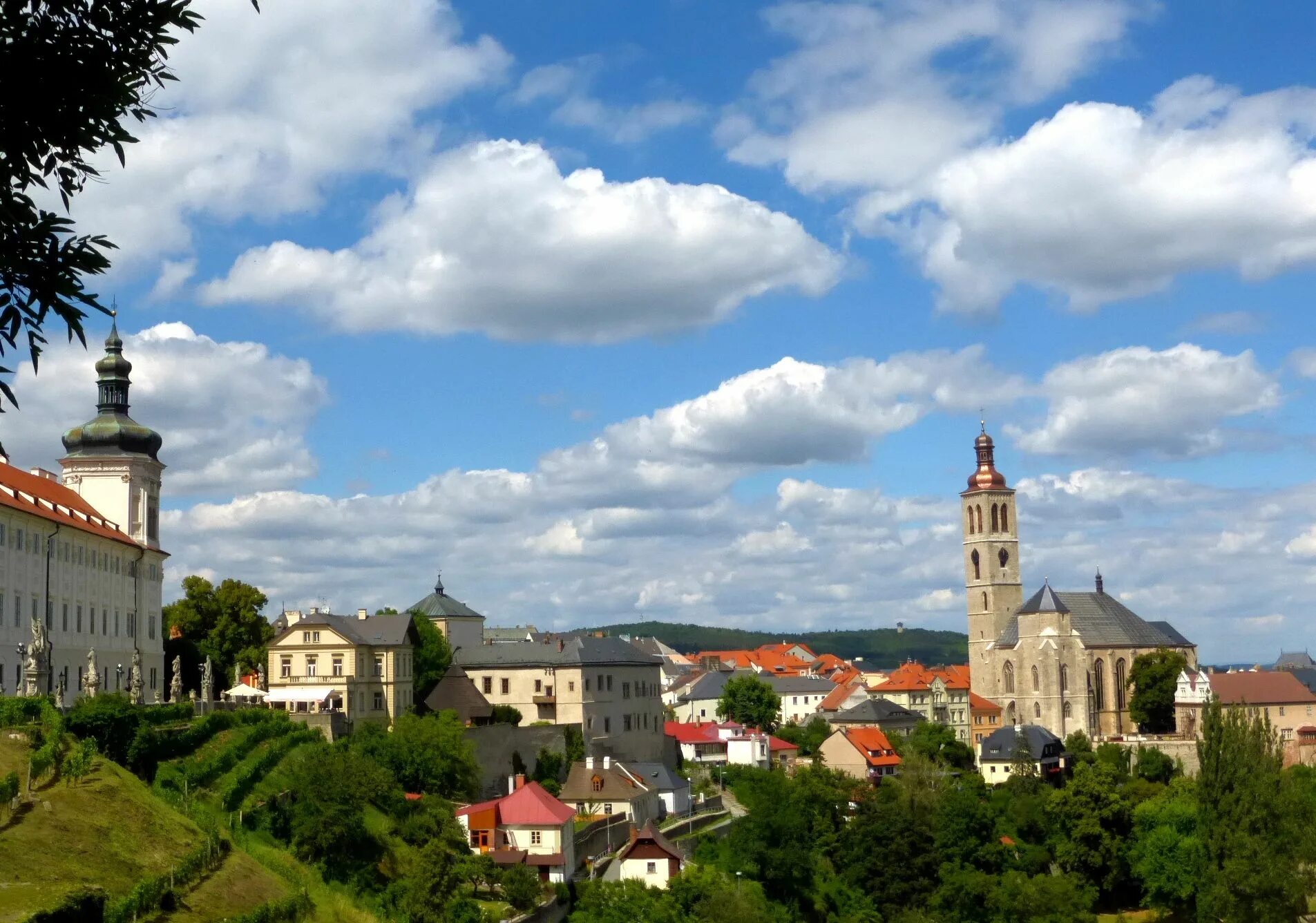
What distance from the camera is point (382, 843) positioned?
4681 cm

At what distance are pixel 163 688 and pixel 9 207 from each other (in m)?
63.6

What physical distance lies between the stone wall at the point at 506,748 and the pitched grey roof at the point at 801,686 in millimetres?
68283

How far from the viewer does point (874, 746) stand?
99188 mm

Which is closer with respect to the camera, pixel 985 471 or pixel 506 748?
pixel 506 748

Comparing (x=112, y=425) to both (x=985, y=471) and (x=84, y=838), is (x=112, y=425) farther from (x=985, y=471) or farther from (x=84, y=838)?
(x=985, y=471)

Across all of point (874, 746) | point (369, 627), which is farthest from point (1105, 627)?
point (369, 627)

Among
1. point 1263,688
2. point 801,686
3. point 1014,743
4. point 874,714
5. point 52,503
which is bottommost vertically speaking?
point 1014,743

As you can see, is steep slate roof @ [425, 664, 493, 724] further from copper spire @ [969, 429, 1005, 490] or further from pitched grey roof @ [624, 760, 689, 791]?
copper spire @ [969, 429, 1005, 490]

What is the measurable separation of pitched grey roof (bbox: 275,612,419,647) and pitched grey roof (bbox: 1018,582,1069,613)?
6660 cm

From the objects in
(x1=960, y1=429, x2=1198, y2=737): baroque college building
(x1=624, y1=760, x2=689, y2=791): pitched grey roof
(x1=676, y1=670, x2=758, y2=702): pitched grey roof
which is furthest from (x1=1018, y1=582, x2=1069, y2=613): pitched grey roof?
(x1=624, y1=760, x2=689, y2=791): pitched grey roof

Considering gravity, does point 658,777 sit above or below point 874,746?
above

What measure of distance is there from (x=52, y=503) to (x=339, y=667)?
17.7 metres

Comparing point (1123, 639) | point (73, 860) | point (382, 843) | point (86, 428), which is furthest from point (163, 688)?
point (1123, 639)

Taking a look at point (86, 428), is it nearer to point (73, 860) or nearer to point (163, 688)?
point (163, 688)
